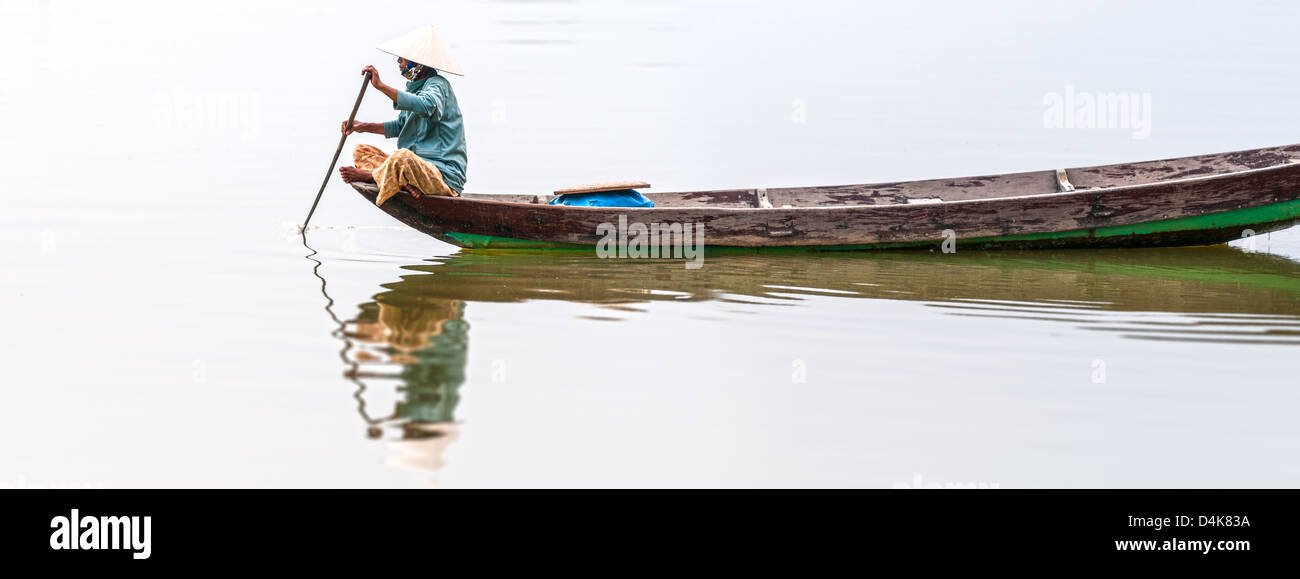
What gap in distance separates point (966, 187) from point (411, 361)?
14.6 ft

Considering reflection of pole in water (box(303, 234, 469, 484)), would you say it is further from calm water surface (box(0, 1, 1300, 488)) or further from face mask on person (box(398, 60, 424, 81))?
face mask on person (box(398, 60, 424, 81))

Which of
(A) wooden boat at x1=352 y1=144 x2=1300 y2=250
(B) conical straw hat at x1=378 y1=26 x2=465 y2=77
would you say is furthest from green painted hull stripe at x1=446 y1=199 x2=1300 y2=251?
(B) conical straw hat at x1=378 y1=26 x2=465 y2=77

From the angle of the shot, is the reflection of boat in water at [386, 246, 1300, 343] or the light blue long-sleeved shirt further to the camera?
the light blue long-sleeved shirt

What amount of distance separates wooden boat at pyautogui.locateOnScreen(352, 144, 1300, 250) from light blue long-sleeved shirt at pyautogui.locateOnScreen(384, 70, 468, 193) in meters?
0.21

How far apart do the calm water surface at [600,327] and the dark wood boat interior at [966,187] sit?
0.59 meters

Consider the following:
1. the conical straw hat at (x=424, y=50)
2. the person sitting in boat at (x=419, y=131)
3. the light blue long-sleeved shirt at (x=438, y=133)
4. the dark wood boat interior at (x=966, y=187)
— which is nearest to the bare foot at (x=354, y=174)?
the person sitting in boat at (x=419, y=131)

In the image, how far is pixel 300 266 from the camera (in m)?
7.59

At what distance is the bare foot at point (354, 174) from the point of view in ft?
25.1

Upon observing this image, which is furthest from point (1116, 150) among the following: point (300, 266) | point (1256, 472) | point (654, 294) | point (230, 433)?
point (230, 433)

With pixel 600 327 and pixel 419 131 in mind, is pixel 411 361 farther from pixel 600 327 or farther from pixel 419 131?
pixel 419 131

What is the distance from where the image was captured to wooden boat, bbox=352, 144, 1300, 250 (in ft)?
A: 25.3

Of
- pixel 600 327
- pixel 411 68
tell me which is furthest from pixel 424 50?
pixel 600 327

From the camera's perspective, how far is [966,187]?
8.70 m

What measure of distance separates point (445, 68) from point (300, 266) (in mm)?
1321
